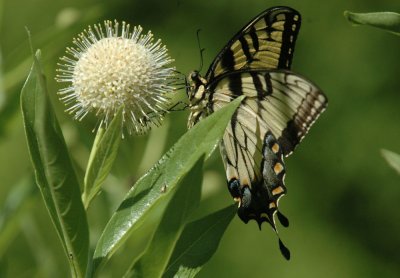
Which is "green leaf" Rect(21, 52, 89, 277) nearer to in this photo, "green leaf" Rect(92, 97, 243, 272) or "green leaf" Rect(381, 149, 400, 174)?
"green leaf" Rect(92, 97, 243, 272)

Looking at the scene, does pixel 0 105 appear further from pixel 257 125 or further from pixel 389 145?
pixel 389 145

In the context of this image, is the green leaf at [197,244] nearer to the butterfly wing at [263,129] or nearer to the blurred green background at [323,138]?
the butterfly wing at [263,129]

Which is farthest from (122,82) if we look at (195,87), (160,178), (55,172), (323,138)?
(323,138)

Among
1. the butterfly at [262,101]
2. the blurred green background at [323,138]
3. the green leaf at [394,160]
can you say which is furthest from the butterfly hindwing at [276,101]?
the blurred green background at [323,138]

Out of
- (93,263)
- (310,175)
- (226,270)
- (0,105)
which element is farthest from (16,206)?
(310,175)

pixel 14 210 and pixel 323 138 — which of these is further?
pixel 323 138

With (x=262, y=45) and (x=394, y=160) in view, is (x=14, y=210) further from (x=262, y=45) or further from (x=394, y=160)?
(x=394, y=160)
